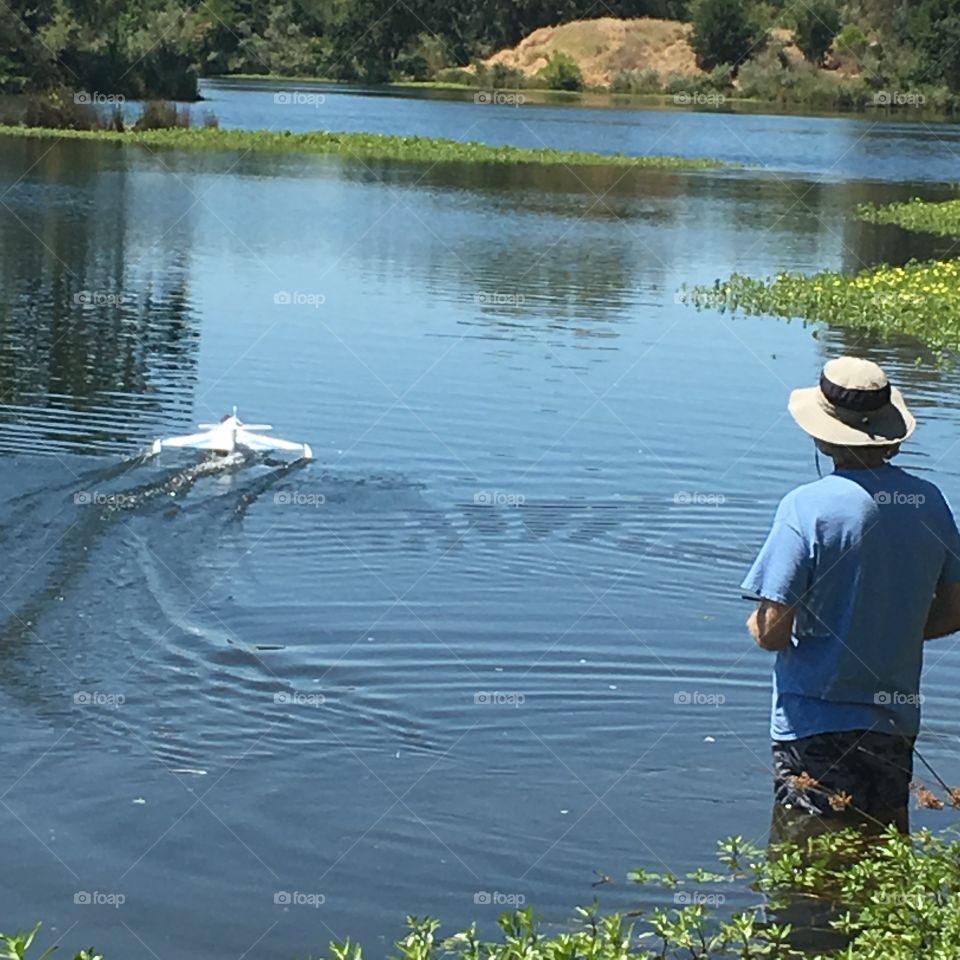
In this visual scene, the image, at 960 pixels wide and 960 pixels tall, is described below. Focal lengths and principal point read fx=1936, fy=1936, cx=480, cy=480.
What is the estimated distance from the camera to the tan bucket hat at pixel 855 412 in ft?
20.6

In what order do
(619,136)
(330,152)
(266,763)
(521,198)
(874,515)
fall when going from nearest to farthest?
(874,515) → (266,763) → (521,198) → (330,152) → (619,136)

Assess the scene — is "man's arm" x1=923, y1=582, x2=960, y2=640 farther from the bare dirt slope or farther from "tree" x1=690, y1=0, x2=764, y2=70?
the bare dirt slope

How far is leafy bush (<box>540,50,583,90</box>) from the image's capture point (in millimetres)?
129500

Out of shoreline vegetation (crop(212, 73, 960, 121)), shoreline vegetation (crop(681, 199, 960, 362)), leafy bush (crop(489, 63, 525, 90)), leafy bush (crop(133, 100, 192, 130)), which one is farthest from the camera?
leafy bush (crop(489, 63, 525, 90))

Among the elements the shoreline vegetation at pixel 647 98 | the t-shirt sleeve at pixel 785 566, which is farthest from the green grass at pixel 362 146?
the t-shirt sleeve at pixel 785 566

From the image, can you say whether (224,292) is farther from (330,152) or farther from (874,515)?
(330,152)

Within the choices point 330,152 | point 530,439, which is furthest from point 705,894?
point 330,152

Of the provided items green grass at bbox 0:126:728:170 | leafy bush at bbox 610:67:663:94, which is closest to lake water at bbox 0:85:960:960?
green grass at bbox 0:126:728:170

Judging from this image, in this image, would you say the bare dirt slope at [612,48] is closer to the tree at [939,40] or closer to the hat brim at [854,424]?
the tree at [939,40]

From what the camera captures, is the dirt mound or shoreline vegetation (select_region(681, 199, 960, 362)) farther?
the dirt mound

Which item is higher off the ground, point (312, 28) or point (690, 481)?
point (312, 28)

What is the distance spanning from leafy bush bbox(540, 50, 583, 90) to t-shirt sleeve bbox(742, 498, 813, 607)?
126 m

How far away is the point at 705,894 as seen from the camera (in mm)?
6938

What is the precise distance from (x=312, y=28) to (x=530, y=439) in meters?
112
